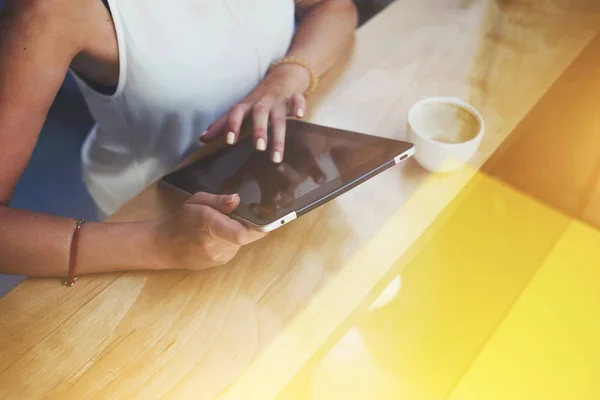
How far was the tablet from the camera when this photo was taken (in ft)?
1.73

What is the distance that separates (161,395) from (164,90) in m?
0.47

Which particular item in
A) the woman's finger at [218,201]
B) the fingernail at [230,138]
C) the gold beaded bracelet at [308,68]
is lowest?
the gold beaded bracelet at [308,68]

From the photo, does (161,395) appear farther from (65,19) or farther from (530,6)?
(530,6)

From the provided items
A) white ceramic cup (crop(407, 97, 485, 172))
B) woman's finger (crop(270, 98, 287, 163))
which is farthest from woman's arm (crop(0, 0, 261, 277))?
white ceramic cup (crop(407, 97, 485, 172))

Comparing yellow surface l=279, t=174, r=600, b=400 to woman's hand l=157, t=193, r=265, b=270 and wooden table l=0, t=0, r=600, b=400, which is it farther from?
woman's hand l=157, t=193, r=265, b=270

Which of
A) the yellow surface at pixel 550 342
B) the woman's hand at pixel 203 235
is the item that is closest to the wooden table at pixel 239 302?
the woman's hand at pixel 203 235

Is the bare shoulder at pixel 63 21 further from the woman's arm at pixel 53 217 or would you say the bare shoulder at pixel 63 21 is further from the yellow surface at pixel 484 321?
the yellow surface at pixel 484 321

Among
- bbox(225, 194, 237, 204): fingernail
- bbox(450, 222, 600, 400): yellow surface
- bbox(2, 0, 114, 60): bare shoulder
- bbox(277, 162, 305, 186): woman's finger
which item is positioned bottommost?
bbox(450, 222, 600, 400): yellow surface

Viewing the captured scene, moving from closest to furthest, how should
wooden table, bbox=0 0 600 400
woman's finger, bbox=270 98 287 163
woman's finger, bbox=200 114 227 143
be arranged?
1. wooden table, bbox=0 0 600 400
2. woman's finger, bbox=270 98 287 163
3. woman's finger, bbox=200 114 227 143

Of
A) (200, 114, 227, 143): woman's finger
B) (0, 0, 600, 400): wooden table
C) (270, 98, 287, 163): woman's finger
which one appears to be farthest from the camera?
(200, 114, 227, 143): woman's finger

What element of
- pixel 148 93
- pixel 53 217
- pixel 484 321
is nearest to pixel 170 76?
pixel 148 93

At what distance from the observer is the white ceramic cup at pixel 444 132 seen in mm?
609

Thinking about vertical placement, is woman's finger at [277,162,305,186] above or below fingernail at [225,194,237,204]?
below

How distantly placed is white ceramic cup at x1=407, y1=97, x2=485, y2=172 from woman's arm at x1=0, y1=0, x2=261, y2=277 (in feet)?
0.78
